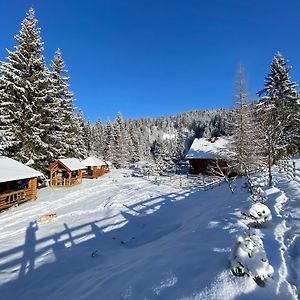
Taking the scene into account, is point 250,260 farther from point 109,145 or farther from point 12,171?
point 109,145

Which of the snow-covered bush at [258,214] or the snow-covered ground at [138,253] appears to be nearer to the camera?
the snow-covered ground at [138,253]

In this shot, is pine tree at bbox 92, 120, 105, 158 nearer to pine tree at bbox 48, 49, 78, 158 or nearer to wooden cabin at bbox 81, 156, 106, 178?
wooden cabin at bbox 81, 156, 106, 178

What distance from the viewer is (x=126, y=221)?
16.0m

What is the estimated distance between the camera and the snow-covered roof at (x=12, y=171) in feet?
60.1

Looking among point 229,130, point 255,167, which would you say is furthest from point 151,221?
point 229,130

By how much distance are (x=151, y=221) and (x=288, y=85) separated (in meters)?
24.3

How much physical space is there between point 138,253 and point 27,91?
Result: 2268 cm

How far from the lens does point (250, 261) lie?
495 cm

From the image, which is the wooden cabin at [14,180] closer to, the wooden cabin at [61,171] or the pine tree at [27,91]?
the pine tree at [27,91]

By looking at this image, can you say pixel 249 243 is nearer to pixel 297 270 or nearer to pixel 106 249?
pixel 297 270

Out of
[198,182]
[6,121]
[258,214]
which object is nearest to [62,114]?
[6,121]

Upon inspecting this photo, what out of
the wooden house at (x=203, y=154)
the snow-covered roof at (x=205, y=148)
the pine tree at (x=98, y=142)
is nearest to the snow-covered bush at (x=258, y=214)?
the wooden house at (x=203, y=154)

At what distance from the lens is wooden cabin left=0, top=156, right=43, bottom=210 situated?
18891 mm

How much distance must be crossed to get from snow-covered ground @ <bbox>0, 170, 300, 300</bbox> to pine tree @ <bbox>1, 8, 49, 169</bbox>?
348 inches
